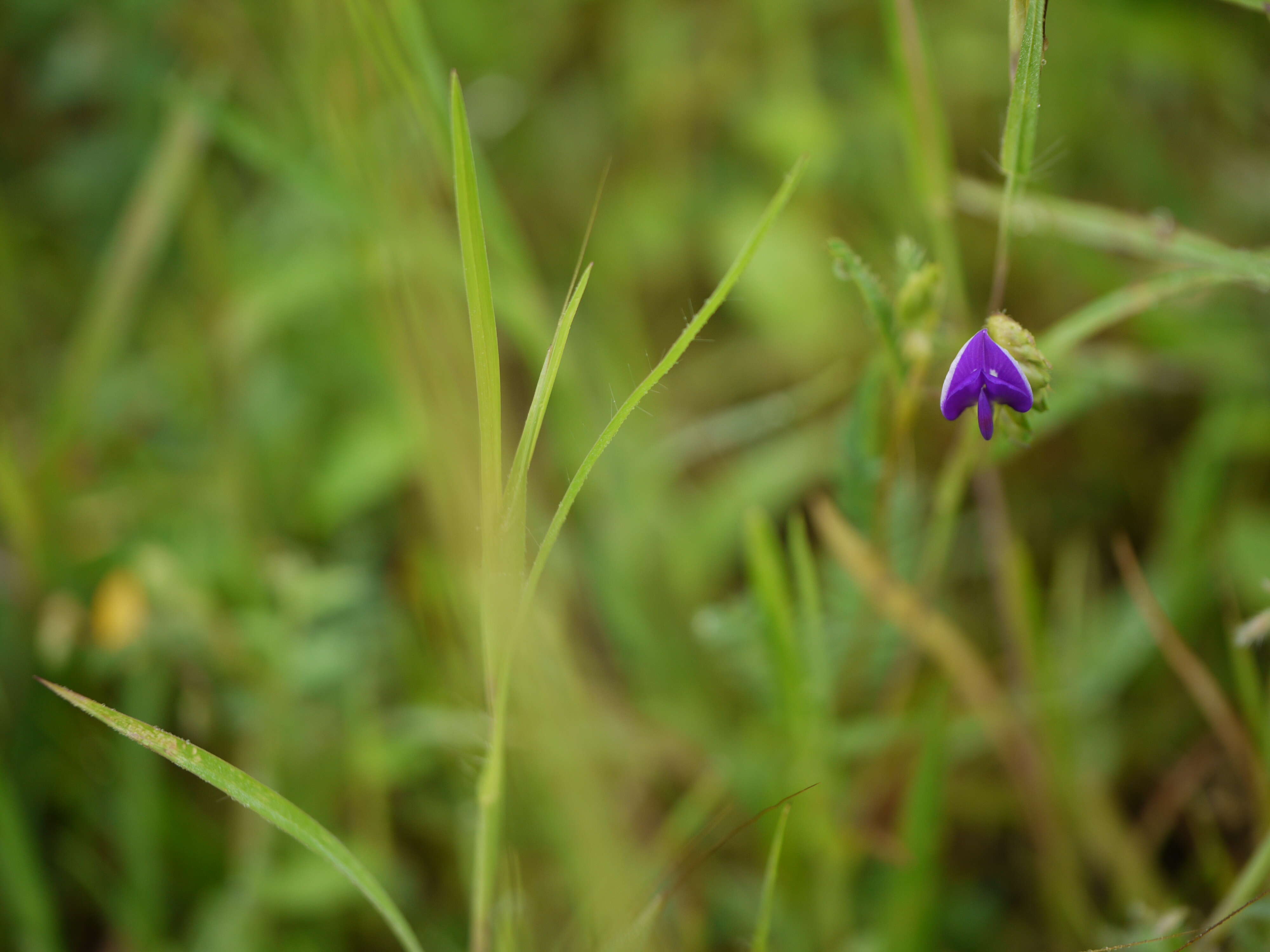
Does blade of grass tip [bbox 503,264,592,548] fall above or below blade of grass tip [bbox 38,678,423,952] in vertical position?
above

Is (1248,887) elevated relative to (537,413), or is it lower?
lower

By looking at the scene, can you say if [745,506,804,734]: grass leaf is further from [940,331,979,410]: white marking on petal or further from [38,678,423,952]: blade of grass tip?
[38,678,423,952]: blade of grass tip

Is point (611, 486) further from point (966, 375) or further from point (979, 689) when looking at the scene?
point (966, 375)

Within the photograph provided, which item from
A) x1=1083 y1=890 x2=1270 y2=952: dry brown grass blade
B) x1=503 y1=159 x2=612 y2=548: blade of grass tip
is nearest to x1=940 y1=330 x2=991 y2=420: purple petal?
x1=503 y1=159 x2=612 y2=548: blade of grass tip

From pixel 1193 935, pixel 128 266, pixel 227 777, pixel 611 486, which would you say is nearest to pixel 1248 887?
pixel 1193 935

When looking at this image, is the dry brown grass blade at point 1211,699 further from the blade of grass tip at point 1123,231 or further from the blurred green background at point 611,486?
the blade of grass tip at point 1123,231

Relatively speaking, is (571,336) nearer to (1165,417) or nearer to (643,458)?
(643,458)

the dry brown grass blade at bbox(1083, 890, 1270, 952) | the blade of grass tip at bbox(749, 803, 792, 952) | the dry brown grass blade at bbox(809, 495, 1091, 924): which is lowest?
the dry brown grass blade at bbox(1083, 890, 1270, 952)

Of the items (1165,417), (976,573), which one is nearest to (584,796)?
(976,573)
